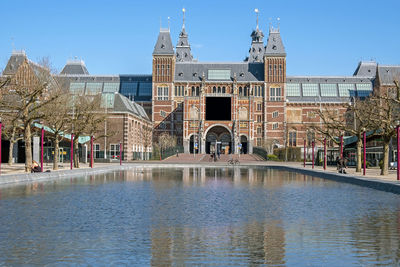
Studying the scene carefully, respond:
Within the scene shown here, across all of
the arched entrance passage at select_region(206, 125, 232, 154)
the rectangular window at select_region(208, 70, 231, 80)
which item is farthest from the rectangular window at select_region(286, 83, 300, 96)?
the arched entrance passage at select_region(206, 125, 232, 154)

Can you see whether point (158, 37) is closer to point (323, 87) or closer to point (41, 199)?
point (323, 87)

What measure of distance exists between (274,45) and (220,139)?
21.8 meters

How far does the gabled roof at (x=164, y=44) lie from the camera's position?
104750 mm

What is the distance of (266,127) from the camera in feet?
344

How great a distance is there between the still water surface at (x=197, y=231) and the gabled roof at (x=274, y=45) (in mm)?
88389

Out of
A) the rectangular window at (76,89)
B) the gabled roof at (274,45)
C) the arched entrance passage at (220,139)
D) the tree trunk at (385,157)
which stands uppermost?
the gabled roof at (274,45)

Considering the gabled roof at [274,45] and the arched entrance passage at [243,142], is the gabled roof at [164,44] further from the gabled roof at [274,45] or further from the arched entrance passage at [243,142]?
the arched entrance passage at [243,142]

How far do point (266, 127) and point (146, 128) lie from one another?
25509 mm

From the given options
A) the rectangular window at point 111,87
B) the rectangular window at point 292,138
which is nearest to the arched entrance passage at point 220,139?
the rectangular window at point 292,138

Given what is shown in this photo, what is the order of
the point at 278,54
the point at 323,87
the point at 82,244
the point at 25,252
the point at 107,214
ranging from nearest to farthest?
the point at 25,252 < the point at 82,244 < the point at 107,214 < the point at 278,54 < the point at 323,87

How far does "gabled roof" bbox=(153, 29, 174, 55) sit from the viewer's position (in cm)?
10475

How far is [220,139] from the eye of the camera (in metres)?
104

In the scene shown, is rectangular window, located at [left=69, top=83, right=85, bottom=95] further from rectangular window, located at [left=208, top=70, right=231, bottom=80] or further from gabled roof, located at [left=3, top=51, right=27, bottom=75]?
rectangular window, located at [left=208, top=70, right=231, bottom=80]

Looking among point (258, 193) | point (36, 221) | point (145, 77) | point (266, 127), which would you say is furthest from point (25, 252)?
point (145, 77)
